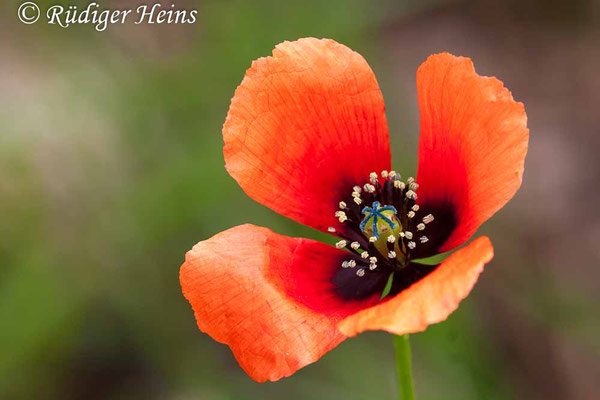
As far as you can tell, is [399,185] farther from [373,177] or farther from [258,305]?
[258,305]

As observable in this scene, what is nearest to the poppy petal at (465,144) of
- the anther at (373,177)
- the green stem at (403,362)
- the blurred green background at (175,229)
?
the anther at (373,177)

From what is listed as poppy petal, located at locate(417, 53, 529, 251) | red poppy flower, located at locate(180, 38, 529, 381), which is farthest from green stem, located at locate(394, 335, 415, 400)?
poppy petal, located at locate(417, 53, 529, 251)

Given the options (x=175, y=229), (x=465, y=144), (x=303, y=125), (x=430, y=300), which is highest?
(x=303, y=125)

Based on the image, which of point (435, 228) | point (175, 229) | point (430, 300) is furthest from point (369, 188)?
point (175, 229)

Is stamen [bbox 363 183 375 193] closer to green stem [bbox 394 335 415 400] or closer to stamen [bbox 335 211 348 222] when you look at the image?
stamen [bbox 335 211 348 222]

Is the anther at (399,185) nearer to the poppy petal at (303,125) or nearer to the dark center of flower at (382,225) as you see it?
the dark center of flower at (382,225)

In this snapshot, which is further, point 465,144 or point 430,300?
point 465,144
